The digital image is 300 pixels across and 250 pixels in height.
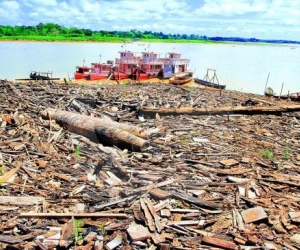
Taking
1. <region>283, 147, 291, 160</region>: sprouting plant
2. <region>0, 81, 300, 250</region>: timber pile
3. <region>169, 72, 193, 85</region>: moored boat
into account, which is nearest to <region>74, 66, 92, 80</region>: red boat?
<region>169, 72, 193, 85</region>: moored boat

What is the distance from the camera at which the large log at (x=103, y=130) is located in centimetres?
873

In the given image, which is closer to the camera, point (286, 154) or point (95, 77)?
point (286, 154)

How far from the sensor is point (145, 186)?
6.34m

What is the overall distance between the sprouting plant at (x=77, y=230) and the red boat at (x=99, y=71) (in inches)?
1376

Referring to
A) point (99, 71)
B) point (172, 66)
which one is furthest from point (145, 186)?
point (172, 66)

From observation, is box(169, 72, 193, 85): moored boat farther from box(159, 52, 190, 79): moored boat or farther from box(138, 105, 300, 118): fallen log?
box(138, 105, 300, 118): fallen log

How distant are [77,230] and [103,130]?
4.54m

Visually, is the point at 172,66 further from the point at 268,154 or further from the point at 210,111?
the point at 268,154

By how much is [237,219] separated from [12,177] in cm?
422

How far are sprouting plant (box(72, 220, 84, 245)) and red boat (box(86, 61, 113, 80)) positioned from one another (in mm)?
34951

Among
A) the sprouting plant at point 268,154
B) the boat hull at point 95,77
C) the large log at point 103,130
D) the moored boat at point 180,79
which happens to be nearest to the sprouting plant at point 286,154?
the sprouting plant at point 268,154

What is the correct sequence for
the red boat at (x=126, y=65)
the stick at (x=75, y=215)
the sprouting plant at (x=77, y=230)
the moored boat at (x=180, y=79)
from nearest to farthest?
the sprouting plant at (x=77, y=230) → the stick at (x=75, y=215) → the moored boat at (x=180, y=79) → the red boat at (x=126, y=65)

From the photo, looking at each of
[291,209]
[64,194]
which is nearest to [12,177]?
[64,194]

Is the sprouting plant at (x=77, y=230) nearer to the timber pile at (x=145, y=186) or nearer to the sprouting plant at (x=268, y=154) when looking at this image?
the timber pile at (x=145, y=186)
